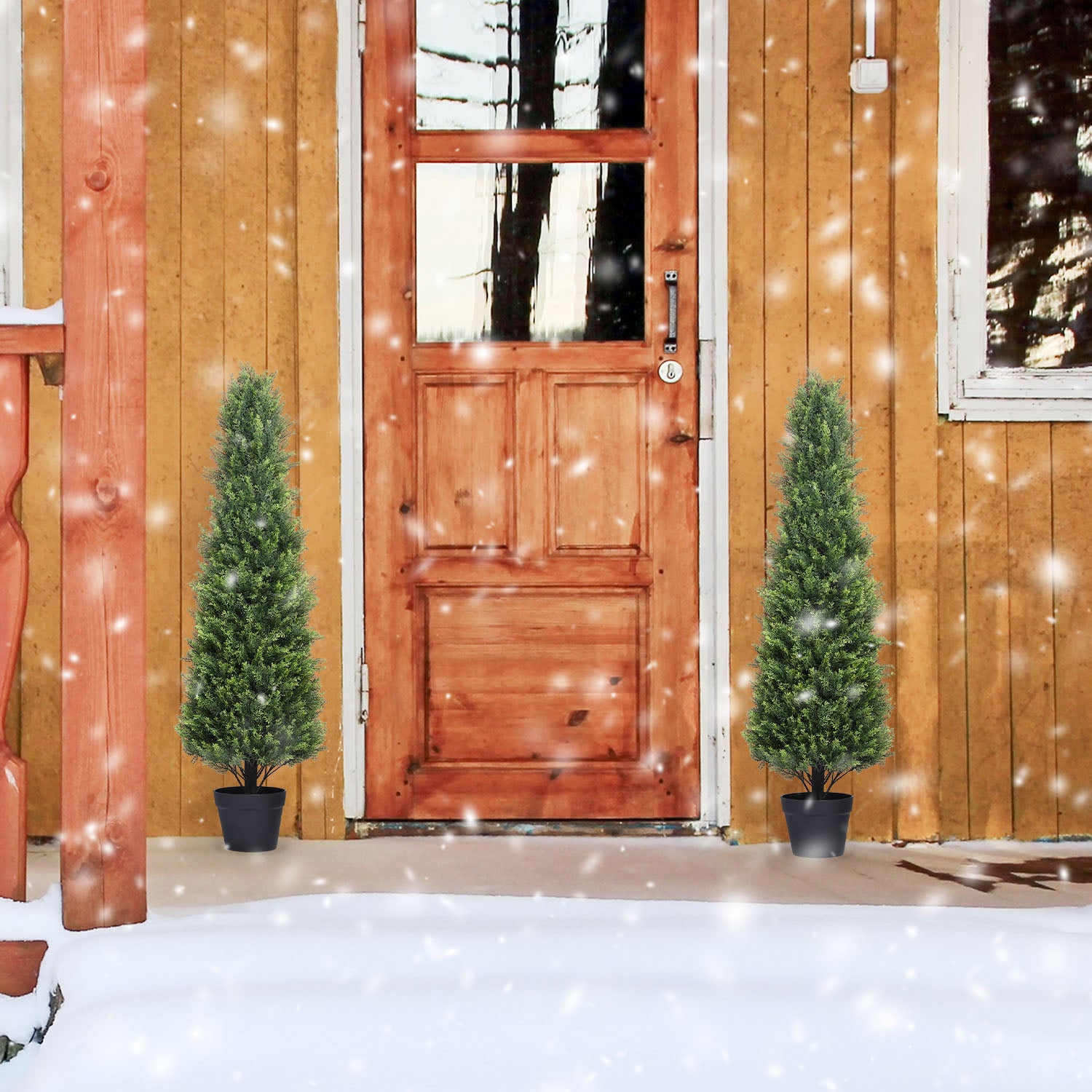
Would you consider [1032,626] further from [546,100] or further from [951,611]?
[546,100]

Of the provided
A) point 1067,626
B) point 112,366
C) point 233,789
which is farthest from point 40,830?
point 1067,626

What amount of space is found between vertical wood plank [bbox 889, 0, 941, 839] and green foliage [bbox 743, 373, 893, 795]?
0.29m

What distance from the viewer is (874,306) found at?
11.4ft

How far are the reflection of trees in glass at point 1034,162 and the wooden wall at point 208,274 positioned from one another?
6.94ft

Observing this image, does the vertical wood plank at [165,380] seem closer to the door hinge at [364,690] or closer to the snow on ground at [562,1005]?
the door hinge at [364,690]

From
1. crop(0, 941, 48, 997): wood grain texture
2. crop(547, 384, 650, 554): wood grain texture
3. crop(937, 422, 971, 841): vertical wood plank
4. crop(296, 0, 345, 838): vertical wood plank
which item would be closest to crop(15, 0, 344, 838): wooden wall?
crop(296, 0, 345, 838): vertical wood plank

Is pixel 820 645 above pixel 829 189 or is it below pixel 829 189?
below

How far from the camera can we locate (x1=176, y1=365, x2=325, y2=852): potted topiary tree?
313 cm

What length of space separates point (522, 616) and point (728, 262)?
4.24 feet

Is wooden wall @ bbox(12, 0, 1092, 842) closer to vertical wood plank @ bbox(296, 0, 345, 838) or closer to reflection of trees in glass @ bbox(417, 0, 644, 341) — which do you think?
vertical wood plank @ bbox(296, 0, 345, 838)

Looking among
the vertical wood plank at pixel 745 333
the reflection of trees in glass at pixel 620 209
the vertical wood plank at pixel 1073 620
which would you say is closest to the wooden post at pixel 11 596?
the reflection of trees in glass at pixel 620 209

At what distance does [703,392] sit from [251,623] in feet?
5.07

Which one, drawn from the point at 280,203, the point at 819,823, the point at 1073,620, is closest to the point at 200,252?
the point at 280,203

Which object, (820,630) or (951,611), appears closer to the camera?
(820,630)
